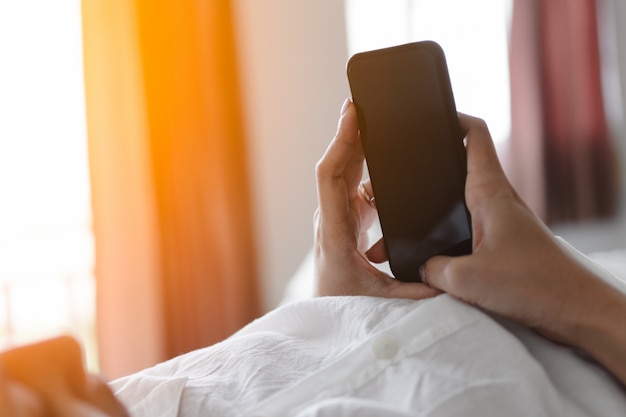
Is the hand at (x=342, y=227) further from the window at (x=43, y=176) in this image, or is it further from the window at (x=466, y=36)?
the window at (x=466, y=36)

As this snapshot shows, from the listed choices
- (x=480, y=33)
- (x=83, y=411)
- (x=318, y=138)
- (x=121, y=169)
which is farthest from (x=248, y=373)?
(x=480, y=33)

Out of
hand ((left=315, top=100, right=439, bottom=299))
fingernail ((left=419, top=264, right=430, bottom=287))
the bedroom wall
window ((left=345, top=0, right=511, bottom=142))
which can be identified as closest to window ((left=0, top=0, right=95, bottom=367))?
the bedroom wall

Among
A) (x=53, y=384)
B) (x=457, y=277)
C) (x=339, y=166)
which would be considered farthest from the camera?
(x=339, y=166)

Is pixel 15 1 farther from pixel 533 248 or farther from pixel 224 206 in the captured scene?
pixel 533 248

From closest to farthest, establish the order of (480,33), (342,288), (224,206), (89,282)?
(342,288) → (89,282) → (224,206) → (480,33)

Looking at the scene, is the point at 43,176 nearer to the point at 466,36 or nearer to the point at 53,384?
the point at 466,36

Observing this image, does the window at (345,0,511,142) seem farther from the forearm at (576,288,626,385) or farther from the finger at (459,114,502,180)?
the forearm at (576,288,626,385)

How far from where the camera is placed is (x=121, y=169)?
1677 mm

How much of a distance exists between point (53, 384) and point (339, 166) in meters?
0.35

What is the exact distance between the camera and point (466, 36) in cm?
200

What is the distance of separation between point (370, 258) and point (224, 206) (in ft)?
4.01

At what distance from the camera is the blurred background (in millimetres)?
1606

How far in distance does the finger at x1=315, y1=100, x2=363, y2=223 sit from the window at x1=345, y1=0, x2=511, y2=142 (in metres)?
1.37

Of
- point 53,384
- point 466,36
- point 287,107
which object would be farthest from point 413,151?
point 466,36
